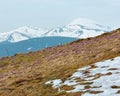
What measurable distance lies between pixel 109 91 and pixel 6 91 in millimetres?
16717

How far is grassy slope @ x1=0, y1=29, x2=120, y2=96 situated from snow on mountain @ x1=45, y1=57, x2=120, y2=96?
1.27m

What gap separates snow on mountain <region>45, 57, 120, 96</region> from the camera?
31950 millimetres

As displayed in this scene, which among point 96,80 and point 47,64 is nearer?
point 96,80

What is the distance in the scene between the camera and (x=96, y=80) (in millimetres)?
36406

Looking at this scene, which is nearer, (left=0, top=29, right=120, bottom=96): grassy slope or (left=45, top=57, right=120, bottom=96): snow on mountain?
(left=45, top=57, right=120, bottom=96): snow on mountain

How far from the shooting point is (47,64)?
58750mm

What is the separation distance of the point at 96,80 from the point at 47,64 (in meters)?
23.0

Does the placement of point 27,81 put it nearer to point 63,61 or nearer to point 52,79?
point 52,79

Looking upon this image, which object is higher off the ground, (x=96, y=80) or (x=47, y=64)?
(x=96, y=80)

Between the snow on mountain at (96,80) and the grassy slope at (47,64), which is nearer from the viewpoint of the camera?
the snow on mountain at (96,80)

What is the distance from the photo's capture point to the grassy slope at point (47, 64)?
42969 mm

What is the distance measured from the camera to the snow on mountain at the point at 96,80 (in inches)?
1258

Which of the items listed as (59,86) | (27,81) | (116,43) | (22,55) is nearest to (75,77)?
(59,86)

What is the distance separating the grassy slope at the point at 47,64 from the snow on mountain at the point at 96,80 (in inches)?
50.1
